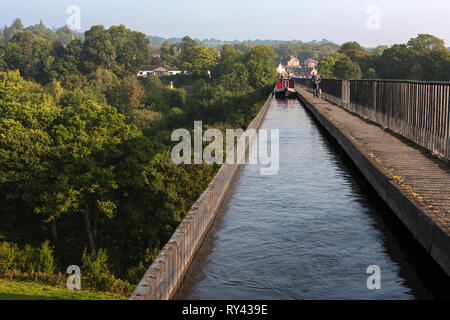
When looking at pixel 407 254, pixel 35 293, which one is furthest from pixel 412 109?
pixel 35 293

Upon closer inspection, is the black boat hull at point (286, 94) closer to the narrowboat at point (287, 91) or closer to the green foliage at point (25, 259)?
the narrowboat at point (287, 91)

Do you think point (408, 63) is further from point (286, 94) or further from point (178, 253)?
point (178, 253)

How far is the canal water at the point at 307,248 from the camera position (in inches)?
320

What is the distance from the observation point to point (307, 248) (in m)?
9.89

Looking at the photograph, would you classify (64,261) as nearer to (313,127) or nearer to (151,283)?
(313,127)

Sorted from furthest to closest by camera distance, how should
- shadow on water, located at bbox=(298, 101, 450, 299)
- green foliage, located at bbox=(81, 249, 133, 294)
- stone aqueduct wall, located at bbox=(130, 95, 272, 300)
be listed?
green foliage, located at bbox=(81, 249, 133, 294) < shadow on water, located at bbox=(298, 101, 450, 299) < stone aqueduct wall, located at bbox=(130, 95, 272, 300)

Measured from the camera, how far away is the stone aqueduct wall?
21.7ft

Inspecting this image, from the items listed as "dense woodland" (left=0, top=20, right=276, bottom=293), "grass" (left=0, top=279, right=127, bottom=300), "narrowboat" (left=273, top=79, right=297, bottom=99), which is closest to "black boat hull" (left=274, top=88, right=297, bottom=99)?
"narrowboat" (left=273, top=79, right=297, bottom=99)

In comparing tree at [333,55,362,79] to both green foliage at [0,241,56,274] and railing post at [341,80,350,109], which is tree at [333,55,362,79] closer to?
railing post at [341,80,350,109]

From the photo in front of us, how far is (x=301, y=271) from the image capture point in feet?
28.8

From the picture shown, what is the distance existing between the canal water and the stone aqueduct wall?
199 mm

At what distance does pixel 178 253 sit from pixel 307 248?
9.01ft

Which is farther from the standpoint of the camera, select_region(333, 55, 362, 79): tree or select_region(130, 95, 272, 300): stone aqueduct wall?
select_region(333, 55, 362, 79): tree
